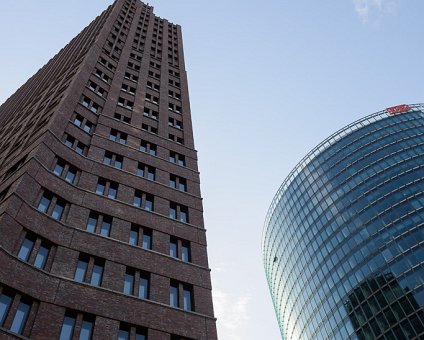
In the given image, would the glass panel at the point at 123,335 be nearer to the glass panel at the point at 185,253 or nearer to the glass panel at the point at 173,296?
the glass panel at the point at 173,296

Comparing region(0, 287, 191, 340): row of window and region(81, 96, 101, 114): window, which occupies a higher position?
region(81, 96, 101, 114): window

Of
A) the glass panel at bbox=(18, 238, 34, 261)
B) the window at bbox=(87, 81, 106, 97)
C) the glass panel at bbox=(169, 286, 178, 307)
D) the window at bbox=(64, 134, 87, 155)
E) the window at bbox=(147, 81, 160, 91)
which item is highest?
the window at bbox=(147, 81, 160, 91)

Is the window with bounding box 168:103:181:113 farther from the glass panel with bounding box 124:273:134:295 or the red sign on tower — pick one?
the red sign on tower

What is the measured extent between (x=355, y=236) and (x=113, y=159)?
189 feet

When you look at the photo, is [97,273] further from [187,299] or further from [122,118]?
[122,118]

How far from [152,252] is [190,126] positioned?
67.8 feet

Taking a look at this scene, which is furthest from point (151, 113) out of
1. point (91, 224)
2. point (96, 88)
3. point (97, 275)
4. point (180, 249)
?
point (97, 275)

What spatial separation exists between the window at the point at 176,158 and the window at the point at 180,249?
10092 millimetres

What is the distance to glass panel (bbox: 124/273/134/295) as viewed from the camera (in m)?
24.6

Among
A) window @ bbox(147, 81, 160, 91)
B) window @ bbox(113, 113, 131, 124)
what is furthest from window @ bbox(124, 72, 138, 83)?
window @ bbox(113, 113, 131, 124)

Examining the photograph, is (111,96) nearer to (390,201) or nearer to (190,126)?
(190,126)

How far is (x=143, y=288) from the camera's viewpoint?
25.3 meters

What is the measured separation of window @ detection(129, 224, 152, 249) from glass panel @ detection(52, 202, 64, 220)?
439 cm

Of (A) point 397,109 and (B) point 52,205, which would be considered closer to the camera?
(B) point 52,205
